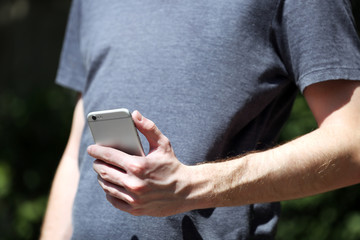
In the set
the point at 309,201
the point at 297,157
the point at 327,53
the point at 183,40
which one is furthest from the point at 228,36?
the point at 309,201

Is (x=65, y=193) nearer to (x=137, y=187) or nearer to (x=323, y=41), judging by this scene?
(x=137, y=187)

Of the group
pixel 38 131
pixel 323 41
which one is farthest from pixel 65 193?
pixel 38 131

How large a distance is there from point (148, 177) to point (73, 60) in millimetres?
988

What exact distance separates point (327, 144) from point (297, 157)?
0.09m

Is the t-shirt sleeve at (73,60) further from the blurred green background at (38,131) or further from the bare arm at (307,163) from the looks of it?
the blurred green background at (38,131)

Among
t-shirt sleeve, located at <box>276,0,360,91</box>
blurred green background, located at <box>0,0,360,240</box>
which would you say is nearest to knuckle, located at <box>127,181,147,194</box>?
t-shirt sleeve, located at <box>276,0,360,91</box>

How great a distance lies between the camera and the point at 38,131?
190 inches

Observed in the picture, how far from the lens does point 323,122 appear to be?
1430 millimetres

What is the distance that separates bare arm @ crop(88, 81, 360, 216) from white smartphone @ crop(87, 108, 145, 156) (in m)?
0.03

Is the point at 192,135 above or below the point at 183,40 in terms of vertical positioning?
below

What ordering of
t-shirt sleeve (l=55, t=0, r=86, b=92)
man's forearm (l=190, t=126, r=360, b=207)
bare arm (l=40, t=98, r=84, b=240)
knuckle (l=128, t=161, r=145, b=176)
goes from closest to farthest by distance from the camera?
knuckle (l=128, t=161, r=145, b=176), man's forearm (l=190, t=126, r=360, b=207), bare arm (l=40, t=98, r=84, b=240), t-shirt sleeve (l=55, t=0, r=86, b=92)

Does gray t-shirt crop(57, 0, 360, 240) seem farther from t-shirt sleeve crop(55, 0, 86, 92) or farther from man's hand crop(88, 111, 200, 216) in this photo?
t-shirt sleeve crop(55, 0, 86, 92)

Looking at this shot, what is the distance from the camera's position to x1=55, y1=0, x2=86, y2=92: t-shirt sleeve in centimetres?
205

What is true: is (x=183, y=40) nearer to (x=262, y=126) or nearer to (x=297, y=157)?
(x=262, y=126)
